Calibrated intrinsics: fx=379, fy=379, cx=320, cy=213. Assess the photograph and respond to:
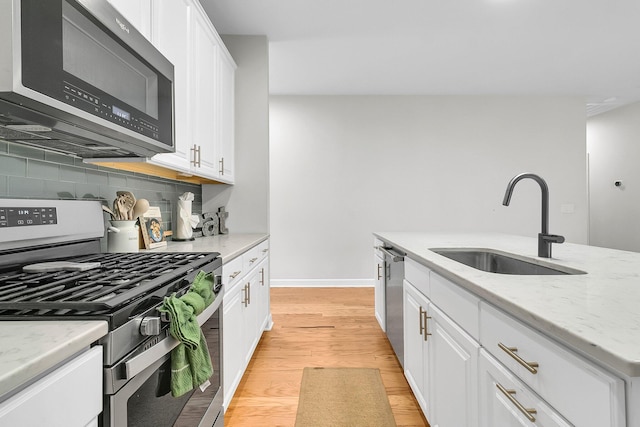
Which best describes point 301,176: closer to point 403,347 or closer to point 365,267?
point 365,267

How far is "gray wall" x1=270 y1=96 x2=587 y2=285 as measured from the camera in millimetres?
4977

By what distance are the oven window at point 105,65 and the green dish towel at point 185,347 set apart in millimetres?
674

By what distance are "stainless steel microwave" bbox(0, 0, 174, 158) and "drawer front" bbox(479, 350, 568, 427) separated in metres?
1.32

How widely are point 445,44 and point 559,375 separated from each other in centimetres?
344

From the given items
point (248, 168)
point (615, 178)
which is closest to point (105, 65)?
point (248, 168)

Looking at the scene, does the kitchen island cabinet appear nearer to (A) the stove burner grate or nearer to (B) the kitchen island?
(B) the kitchen island

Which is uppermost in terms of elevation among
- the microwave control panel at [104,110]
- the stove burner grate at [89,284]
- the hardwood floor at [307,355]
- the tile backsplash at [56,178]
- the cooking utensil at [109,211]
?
the microwave control panel at [104,110]

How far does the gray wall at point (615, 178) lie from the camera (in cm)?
539

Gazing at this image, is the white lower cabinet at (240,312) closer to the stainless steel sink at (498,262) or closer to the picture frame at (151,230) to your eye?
the picture frame at (151,230)

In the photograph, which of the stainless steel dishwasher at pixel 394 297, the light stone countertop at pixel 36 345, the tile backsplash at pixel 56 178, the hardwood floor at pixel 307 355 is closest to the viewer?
the light stone countertop at pixel 36 345

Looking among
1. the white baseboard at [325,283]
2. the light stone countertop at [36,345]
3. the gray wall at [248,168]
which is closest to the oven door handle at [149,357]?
→ the light stone countertop at [36,345]

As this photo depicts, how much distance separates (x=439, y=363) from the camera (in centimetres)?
150

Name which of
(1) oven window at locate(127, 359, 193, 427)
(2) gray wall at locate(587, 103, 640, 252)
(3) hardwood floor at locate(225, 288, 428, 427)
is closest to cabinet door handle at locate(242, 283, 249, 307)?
(3) hardwood floor at locate(225, 288, 428, 427)

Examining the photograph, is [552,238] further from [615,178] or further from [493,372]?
[615,178]
